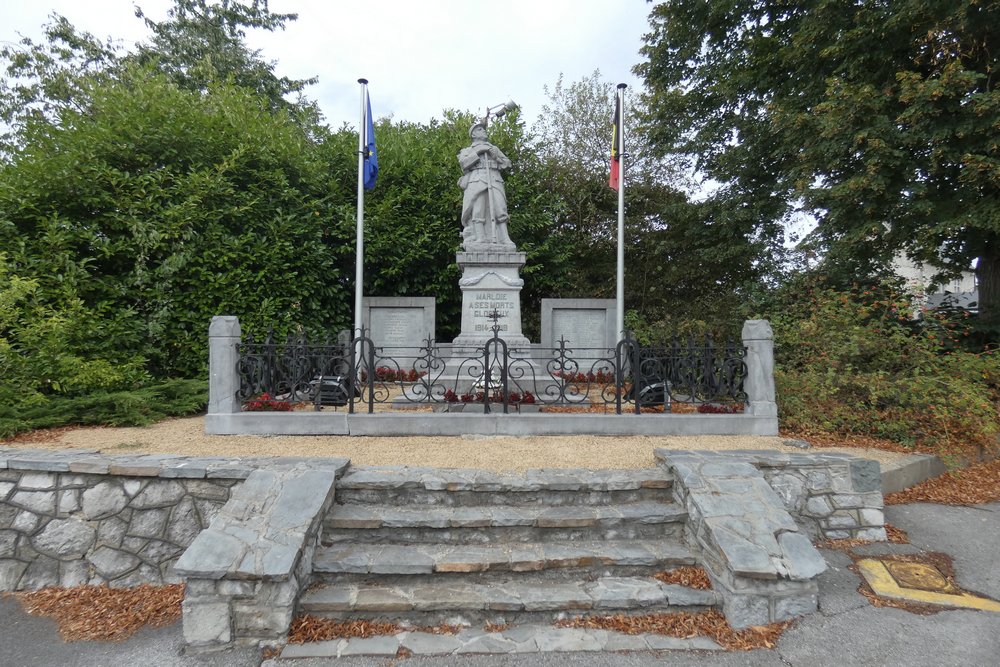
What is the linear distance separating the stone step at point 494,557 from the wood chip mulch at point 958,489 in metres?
2.75

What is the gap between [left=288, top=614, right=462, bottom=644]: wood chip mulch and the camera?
2686 millimetres

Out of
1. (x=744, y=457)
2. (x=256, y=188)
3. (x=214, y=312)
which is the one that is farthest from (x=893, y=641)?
(x=256, y=188)

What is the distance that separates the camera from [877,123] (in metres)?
7.38

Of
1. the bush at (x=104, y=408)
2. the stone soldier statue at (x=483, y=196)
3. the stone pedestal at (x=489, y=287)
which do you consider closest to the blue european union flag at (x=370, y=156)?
the stone soldier statue at (x=483, y=196)

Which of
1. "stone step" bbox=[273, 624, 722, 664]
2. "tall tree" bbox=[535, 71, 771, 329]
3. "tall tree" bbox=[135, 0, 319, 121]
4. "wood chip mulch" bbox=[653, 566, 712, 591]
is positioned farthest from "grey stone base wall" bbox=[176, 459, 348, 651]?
"tall tree" bbox=[135, 0, 319, 121]

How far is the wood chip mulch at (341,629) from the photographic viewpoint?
269 cm

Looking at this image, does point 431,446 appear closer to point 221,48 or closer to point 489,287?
point 489,287

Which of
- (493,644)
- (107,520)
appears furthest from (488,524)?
(107,520)

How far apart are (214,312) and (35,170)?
3.12 m

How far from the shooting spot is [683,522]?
3.47 m

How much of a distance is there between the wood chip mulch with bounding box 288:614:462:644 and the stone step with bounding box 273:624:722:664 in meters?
0.03

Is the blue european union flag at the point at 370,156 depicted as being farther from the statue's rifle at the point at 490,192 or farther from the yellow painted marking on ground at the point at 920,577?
the yellow painted marking on ground at the point at 920,577

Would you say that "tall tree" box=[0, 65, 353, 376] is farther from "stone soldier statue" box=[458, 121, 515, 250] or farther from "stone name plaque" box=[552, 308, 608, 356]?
"stone name plaque" box=[552, 308, 608, 356]

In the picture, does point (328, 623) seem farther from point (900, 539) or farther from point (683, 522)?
point (900, 539)
